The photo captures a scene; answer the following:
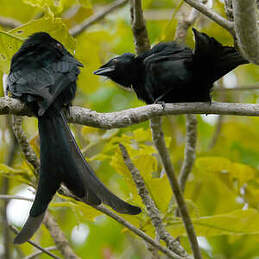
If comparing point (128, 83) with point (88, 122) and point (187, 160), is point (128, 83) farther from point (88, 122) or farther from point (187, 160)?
point (88, 122)

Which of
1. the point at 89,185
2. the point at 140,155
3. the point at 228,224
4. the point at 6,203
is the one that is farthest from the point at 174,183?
the point at 6,203

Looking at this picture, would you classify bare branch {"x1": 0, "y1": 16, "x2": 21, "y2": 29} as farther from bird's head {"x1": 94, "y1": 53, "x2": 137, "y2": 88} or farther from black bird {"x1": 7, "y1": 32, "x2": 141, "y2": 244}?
black bird {"x1": 7, "y1": 32, "x2": 141, "y2": 244}

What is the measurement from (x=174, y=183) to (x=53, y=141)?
33.5 inches

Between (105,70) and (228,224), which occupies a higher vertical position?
(105,70)

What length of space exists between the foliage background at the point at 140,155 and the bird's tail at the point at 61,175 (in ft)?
1.78

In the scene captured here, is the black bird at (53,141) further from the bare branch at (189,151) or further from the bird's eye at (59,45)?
the bare branch at (189,151)

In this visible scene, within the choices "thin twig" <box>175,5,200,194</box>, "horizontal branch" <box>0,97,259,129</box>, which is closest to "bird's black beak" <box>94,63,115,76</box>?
"thin twig" <box>175,5,200,194</box>

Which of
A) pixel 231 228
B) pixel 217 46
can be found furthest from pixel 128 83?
pixel 231 228

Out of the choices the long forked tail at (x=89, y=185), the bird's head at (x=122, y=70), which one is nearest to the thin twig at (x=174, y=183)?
the long forked tail at (x=89, y=185)

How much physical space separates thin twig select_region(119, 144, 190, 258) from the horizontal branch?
61 centimetres

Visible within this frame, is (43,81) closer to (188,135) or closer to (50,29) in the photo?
(50,29)

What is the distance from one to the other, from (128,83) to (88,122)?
163 centimetres

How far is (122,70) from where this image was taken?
474 centimetres

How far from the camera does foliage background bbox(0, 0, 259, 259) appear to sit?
402 cm
